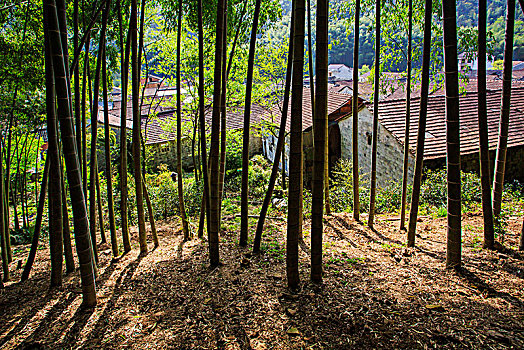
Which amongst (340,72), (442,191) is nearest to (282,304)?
(442,191)

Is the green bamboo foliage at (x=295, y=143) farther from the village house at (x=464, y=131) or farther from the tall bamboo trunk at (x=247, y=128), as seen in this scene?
the village house at (x=464, y=131)

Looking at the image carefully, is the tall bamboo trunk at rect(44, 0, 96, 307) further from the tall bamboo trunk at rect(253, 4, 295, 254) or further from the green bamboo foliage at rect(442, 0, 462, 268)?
the green bamboo foliage at rect(442, 0, 462, 268)

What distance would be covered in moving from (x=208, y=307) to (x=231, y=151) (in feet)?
33.0

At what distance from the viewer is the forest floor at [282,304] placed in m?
2.01

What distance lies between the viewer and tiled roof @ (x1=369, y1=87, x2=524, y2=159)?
8.08 meters

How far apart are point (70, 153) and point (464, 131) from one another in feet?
30.8

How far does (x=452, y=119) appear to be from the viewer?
239cm

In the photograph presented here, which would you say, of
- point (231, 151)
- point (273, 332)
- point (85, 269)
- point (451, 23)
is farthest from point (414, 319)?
point (231, 151)

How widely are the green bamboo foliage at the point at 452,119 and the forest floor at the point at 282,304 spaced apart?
1.46 ft

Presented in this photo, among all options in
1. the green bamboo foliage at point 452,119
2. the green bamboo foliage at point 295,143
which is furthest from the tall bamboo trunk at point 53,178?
the green bamboo foliage at point 452,119

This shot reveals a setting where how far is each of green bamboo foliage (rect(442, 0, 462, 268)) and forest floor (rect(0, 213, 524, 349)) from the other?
446 mm

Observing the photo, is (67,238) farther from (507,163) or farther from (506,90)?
(507,163)

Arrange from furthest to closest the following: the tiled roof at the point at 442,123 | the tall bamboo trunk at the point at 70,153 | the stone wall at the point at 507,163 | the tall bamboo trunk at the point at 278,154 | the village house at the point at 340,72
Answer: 1. the village house at the point at 340,72
2. the tiled roof at the point at 442,123
3. the stone wall at the point at 507,163
4. the tall bamboo trunk at the point at 278,154
5. the tall bamboo trunk at the point at 70,153

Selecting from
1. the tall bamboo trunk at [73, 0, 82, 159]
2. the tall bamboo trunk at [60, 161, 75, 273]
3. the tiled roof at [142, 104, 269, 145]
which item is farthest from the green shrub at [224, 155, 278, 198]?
the tall bamboo trunk at [73, 0, 82, 159]
